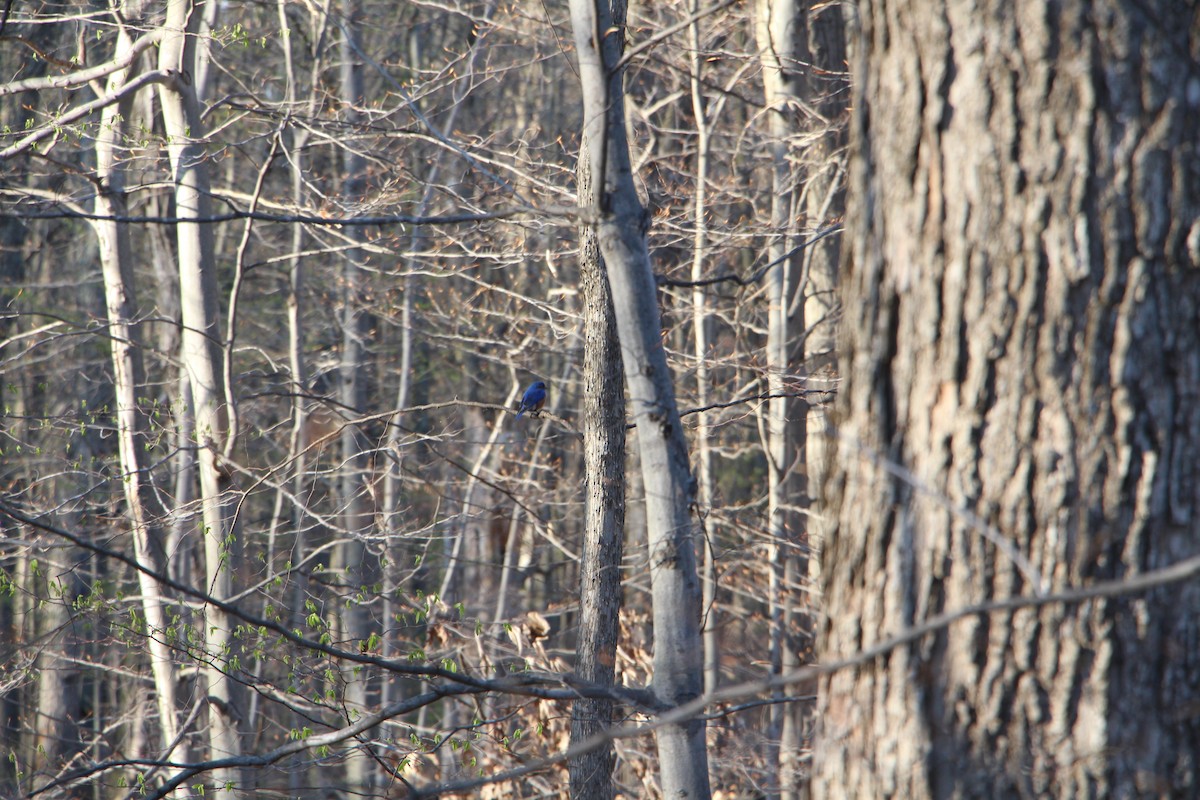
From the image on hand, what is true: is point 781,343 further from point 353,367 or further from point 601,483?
point 353,367

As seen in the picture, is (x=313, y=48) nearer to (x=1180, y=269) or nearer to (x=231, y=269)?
(x=231, y=269)

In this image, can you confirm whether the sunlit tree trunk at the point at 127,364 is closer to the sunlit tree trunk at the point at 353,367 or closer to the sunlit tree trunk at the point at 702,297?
the sunlit tree trunk at the point at 353,367

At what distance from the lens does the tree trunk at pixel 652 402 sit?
10.6 feet

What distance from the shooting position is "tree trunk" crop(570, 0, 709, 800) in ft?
10.6

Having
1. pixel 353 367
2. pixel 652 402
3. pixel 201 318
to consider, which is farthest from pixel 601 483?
pixel 353 367

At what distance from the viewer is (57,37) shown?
38.0ft

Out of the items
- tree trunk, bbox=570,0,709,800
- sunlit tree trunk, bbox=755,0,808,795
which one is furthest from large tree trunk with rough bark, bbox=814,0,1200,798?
sunlit tree trunk, bbox=755,0,808,795

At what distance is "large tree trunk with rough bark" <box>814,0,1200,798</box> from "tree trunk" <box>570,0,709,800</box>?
1.36 metres

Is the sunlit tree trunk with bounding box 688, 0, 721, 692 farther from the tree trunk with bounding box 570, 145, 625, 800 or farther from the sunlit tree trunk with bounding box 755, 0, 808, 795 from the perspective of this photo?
the tree trunk with bounding box 570, 145, 625, 800

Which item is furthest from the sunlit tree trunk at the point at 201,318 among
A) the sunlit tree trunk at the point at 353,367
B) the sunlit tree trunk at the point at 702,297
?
the sunlit tree trunk at the point at 702,297

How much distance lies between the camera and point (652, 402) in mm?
3309

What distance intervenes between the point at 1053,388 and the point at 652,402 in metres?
1.59

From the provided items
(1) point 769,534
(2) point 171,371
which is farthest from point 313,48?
(1) point 769,534

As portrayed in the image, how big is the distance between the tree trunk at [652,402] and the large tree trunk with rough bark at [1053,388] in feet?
4.45
